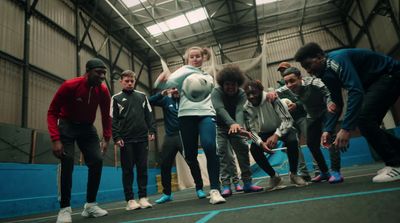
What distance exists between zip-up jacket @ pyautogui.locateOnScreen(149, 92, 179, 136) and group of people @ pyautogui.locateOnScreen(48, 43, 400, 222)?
2cm

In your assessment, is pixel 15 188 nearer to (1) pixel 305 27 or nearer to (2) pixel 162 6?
(2) pixel 162 6

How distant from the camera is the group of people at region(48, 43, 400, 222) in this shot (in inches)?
75.0

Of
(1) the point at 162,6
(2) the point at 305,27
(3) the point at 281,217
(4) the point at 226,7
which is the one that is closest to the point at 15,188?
(3) the point at 281,217

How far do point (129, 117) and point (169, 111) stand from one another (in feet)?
2.44

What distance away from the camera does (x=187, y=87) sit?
2295mm

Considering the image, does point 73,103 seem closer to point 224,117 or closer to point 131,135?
point 131,135

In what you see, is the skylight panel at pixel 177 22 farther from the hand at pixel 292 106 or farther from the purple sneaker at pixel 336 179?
the purple sneaker at pixel 336 179

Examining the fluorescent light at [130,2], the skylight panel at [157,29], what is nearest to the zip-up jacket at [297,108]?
the fluorescent light at [130,2]

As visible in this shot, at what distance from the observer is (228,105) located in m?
2.61

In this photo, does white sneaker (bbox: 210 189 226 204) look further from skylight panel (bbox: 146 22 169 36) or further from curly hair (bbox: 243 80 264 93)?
skylight panel (bbox: 146 22 169 36)

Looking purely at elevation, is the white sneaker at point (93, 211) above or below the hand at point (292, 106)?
below

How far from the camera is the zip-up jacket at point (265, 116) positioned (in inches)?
104

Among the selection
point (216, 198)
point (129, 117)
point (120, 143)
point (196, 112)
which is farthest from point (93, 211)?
point (196, 112)

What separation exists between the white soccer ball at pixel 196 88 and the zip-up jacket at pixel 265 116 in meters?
0.66
